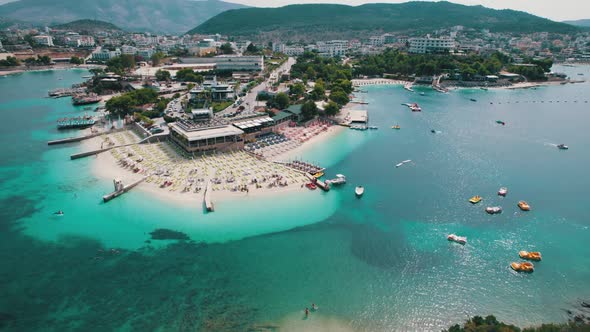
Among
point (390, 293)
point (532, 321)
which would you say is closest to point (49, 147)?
point (390, 293)

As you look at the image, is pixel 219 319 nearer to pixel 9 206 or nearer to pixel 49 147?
pixel 9 206

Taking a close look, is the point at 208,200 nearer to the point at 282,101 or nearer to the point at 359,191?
the point at 359,191

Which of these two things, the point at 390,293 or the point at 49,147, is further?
the point at 49,147

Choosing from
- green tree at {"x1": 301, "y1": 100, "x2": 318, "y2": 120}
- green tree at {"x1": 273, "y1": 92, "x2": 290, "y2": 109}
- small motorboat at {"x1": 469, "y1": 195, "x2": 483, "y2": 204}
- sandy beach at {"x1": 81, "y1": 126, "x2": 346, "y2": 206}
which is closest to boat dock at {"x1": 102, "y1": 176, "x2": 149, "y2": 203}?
sandy beach at {"x1": 81, "y1": 126, "x2": 346, "y2": 206}

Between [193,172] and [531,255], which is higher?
[193,172]

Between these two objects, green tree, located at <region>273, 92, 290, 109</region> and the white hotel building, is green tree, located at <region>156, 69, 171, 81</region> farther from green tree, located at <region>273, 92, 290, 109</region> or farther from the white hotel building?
the white hotel building

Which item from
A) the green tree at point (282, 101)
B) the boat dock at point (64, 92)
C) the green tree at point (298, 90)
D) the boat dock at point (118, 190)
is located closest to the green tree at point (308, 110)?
the green tree at point (282, 101)

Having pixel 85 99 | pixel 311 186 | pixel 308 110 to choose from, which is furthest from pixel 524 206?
pixel 85 99
